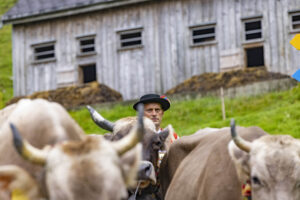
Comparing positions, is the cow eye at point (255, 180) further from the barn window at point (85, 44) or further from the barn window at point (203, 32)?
the barn window at point (85, 44)

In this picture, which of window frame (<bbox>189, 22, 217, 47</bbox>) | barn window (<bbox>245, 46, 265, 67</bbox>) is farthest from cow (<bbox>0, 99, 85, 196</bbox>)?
barn window (<bbox>245, 46, 265, 67</bbox>)

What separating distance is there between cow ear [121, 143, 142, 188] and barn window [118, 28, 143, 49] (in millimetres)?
18334

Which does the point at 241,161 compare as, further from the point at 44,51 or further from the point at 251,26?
the point at 44,51

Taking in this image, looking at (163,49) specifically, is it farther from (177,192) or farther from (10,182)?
(10,182)

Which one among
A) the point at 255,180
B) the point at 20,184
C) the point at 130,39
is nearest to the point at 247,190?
the point at 255,180

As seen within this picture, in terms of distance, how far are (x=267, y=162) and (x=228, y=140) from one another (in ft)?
3.45

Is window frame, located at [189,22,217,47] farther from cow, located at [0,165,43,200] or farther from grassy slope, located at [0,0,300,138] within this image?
cow, located at [0,165,43,200]

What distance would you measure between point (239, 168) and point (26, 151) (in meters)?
2.09

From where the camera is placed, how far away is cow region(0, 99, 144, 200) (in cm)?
389

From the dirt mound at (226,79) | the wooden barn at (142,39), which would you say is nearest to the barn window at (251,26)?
the wooden barn at (142,39)

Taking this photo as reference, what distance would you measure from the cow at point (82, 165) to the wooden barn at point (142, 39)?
17119mm

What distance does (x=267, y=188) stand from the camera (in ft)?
15.4

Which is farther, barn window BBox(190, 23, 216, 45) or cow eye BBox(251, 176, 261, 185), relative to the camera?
barn window BBox(190, 23, 216, 45)

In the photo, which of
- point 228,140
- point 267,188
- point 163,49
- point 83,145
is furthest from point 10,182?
point 163,49
